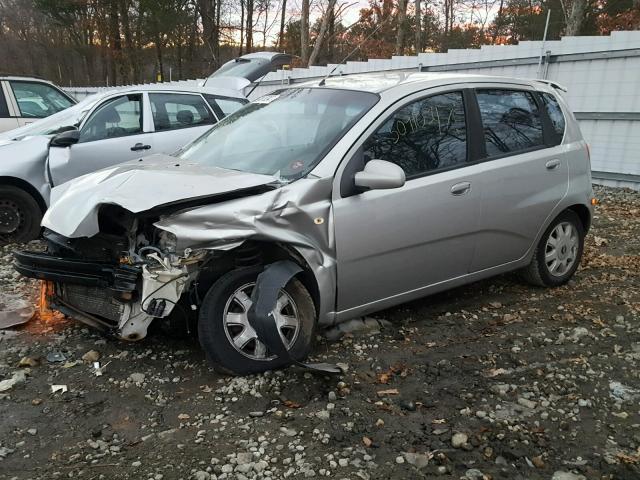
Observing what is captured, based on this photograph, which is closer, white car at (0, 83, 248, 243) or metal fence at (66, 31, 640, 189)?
white car at (0, 83, 248, 243)

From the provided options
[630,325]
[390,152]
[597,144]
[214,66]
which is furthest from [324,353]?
[214,66]

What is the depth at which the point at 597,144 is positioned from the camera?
29.7 ft

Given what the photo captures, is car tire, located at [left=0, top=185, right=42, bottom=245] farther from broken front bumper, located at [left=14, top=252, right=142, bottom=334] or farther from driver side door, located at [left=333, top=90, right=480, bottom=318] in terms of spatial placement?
driver side door, located at [left=333, top=90, right=480, bottom=318]

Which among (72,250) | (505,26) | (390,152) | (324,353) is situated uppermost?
(505,26)

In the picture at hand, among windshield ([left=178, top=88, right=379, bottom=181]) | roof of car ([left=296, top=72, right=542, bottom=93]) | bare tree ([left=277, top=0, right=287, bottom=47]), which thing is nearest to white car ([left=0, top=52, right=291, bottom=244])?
windshield ([left=178, top=88, right=379, bottom=181])

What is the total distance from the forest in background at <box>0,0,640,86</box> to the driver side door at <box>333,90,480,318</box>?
2166 cm

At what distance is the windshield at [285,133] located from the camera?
3.39m

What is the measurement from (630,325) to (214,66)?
96.5 feet

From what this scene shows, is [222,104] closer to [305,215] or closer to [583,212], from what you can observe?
[305,215]

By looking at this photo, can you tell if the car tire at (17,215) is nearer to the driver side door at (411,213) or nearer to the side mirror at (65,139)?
the side mirror at (65,139)

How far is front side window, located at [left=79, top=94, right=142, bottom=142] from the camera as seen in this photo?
20.0ft

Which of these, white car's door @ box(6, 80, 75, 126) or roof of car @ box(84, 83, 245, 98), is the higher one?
roof of car @ box(84, 83, 245, 98)

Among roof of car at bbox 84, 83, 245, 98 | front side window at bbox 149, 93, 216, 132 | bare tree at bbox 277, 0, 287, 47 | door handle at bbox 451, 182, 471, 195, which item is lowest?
door handle at bbox 451, 182, 471, 195

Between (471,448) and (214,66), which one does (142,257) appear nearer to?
(471,448)
